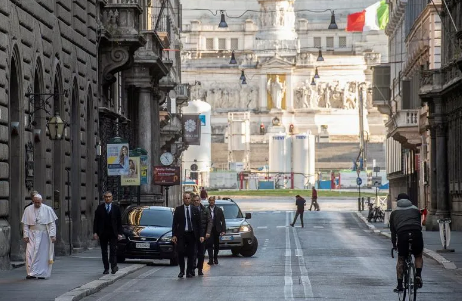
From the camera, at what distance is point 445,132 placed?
60.5 metres

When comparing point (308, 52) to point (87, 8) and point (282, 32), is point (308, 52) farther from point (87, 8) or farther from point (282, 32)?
point (87, 8)

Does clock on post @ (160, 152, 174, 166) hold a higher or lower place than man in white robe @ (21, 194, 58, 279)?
higher

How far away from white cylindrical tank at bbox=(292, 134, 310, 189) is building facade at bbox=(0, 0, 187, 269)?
102 m

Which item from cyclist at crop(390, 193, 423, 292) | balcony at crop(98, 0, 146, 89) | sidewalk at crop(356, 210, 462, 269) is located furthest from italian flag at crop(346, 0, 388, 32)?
cyclist at crop(390, 193, 423, 292)

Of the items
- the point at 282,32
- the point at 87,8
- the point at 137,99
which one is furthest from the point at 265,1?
the point at 87,8

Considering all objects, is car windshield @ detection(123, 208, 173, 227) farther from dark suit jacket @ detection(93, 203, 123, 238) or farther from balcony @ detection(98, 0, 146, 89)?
balcony @ detection(98, 0, 146, 89)

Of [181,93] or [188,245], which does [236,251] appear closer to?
[188,245]

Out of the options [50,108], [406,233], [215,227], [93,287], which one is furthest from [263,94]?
[406,233]

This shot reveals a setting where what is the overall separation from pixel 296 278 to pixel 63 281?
15.2 feet

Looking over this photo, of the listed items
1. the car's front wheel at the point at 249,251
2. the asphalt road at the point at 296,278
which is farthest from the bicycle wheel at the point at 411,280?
the car's front wheel at the point at 249,251

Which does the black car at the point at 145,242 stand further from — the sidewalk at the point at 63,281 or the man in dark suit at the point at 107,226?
the man in dark suit at the point at 107,226

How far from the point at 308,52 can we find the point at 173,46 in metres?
99.7

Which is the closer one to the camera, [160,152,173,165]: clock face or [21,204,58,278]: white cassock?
[21,204,58,278]: white cassock

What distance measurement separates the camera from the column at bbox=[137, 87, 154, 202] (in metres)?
56.3
